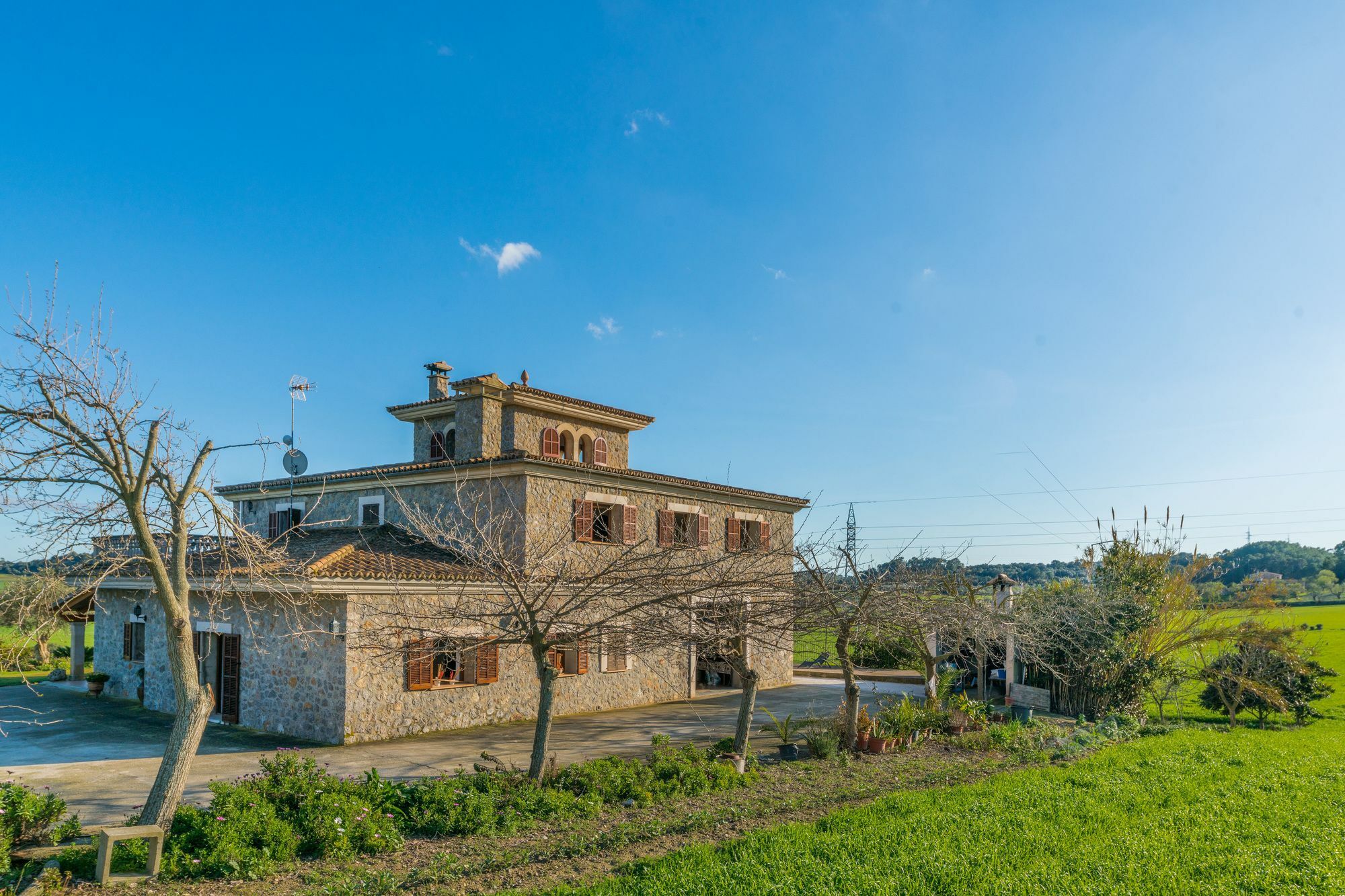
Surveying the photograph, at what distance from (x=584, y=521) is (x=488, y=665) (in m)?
4.28

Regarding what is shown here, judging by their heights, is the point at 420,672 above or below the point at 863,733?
above

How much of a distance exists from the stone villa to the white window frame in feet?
0.14

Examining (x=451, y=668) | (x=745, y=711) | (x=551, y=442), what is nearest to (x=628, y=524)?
(x=551, y=442)

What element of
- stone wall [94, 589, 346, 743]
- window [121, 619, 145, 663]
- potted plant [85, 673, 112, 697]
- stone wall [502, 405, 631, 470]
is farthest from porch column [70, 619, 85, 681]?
stone wall [502, 405, 631, 470]

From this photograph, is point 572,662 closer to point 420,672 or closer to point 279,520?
point 420,672

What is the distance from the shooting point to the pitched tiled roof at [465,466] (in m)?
18.6

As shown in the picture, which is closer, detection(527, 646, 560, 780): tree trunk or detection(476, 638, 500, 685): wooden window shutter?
detection(527, 646, 560, 780): tree trunk

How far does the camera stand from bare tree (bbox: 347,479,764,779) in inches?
396

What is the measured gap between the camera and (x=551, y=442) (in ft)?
74.3

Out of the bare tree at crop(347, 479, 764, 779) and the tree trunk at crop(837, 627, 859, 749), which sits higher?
the bare tree at crop(347, 479, 764, 779)

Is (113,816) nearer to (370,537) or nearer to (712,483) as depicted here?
(370,537)

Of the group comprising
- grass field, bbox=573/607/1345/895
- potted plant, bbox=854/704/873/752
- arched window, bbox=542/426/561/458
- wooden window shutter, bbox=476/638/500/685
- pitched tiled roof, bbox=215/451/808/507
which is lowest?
potted plant, bbox=854/704/873/752

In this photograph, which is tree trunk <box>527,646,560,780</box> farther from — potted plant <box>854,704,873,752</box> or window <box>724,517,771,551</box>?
window <box>724,517,771,551</box>

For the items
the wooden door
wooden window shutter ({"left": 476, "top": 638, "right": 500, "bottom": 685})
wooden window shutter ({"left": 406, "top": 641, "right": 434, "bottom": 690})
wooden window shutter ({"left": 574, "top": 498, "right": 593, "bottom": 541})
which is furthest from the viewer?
wooden window shutter ({"left": 574, "top": 498, "right": 593, "bottom": 541})
